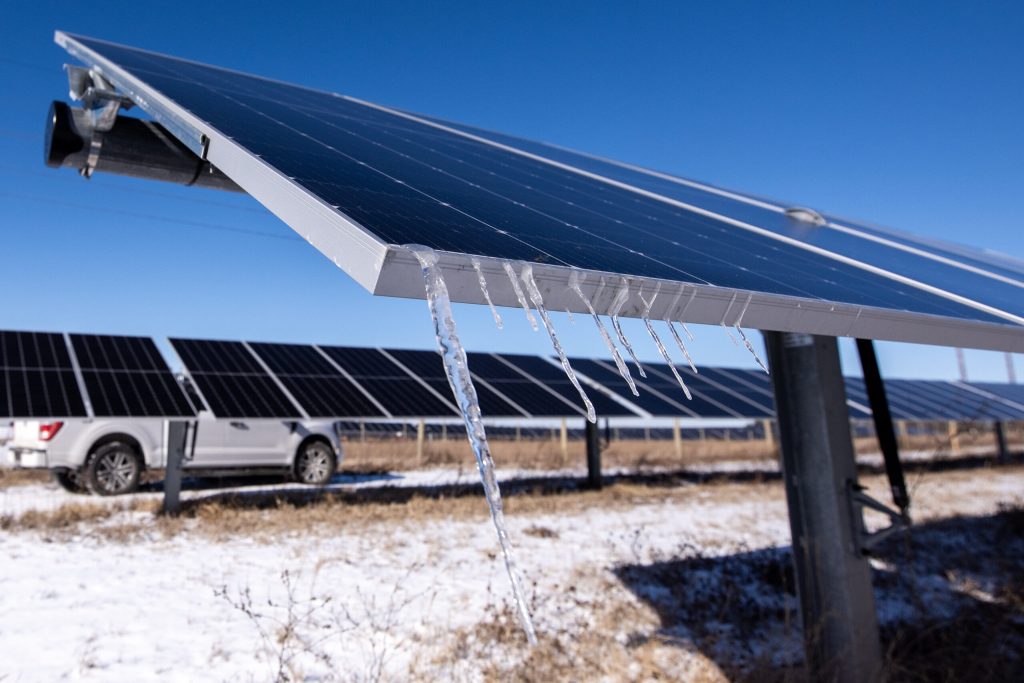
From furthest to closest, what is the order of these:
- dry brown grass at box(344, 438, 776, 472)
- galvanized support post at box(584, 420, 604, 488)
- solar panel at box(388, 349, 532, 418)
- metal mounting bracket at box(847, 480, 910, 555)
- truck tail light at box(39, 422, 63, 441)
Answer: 1. dry brown grass at box(344, 438, 776, 472)
2. galvanized support post at box(584, 420, 604, 488)
3. solar panel at box(388, 349, 532, 418)
4. truck tail light at box(39, 422, 63, 441)
5. metal mounting bracket at box(847, 480, 910, 555)

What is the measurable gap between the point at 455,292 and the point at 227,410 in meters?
9.35

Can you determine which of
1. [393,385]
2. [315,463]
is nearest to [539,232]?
[393,385]

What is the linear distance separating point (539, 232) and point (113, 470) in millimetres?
11457

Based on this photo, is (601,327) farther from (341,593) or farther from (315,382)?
(315,382)

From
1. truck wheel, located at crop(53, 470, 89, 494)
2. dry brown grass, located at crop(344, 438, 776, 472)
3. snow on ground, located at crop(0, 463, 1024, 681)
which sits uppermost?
dry brown grass, located at crop(344, 438, 776, 472)

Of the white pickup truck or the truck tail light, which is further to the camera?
the white pickup truck

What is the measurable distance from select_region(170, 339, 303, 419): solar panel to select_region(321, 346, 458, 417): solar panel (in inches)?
62.8

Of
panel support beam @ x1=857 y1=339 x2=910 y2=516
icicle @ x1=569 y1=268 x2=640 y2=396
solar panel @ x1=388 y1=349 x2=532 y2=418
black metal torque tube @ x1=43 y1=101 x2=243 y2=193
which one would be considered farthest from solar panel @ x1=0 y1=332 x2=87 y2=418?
icicle @ x1=569 y1=268 x2=640 y2=396

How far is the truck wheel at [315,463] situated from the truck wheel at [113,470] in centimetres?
287

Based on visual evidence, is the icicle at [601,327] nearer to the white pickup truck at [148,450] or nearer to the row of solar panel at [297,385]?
the row of solar panel at [297,385]

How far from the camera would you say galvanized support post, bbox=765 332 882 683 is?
201 inches

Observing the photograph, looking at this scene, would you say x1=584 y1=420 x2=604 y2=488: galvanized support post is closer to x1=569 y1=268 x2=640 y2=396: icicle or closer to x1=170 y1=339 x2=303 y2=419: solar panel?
x1=170 y1=339 x2=303 y2=419: solar panel

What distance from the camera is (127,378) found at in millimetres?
10672

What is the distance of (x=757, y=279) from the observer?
98.0 inches
